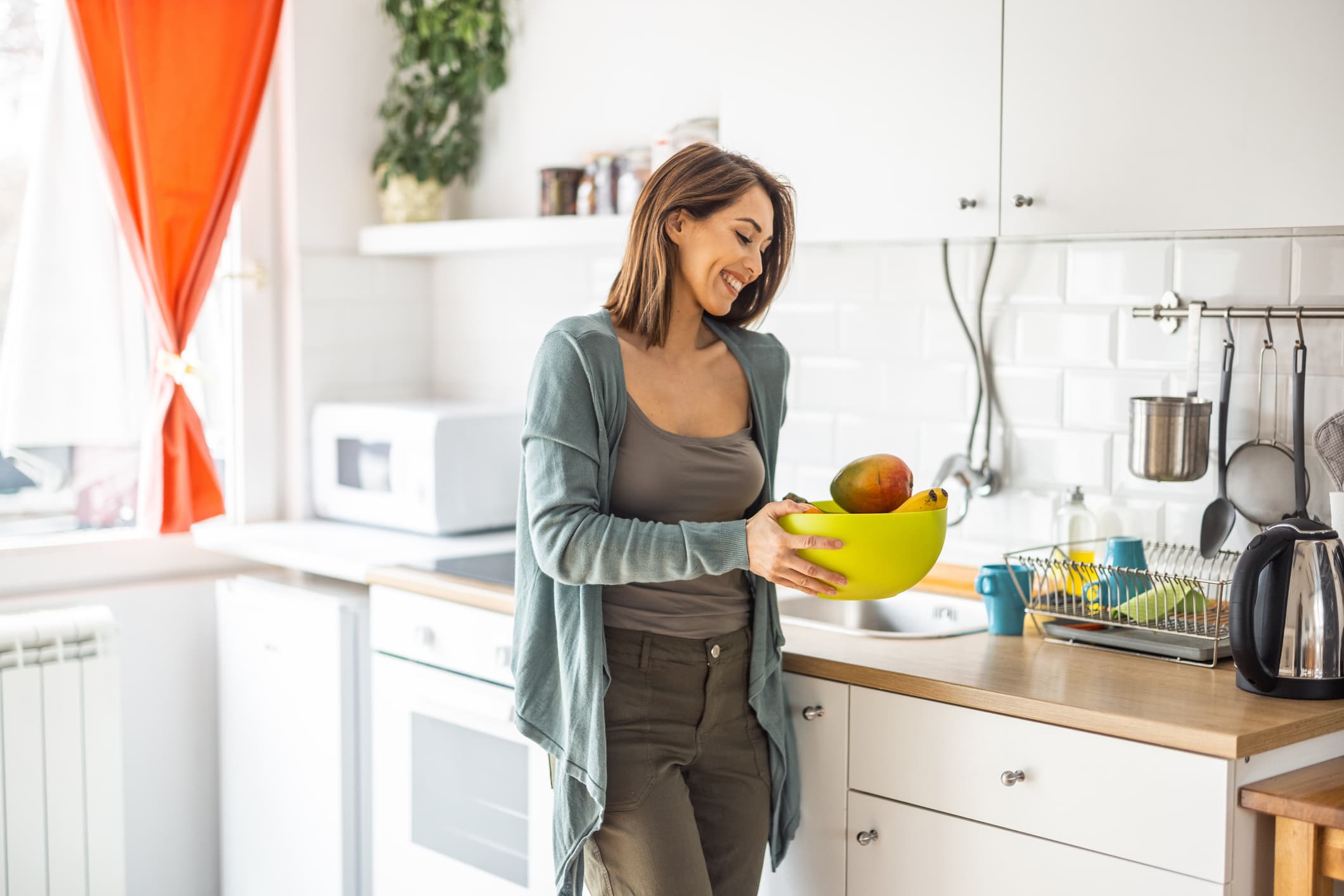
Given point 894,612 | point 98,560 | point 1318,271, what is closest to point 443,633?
point 894,612

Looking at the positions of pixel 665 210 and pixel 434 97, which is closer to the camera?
pixel 665 210

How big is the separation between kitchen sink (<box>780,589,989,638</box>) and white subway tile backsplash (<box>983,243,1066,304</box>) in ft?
1.73

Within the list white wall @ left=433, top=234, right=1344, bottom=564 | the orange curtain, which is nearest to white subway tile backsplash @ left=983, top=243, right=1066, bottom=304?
white wall @ left=433, top=234, right=1344, bottom=564

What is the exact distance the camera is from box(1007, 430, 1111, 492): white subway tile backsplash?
7.33 feet

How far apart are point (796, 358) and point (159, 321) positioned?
1.40 metres

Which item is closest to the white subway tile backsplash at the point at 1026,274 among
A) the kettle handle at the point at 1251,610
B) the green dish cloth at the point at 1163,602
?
the green dish cloth at the point at 1163,602

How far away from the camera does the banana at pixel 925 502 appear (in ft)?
5.30

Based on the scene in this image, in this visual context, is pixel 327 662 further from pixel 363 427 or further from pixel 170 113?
pixel 170 113

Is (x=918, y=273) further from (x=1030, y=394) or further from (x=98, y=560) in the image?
(x=98, y=560)

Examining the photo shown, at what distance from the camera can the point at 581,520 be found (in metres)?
1.58

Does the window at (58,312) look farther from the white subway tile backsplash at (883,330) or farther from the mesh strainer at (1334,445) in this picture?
the mesh strainer at (1334,445)

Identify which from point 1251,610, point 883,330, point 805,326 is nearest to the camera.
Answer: point 1251,610

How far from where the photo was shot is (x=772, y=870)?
75.2 inches

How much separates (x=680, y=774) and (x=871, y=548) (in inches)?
15.6
